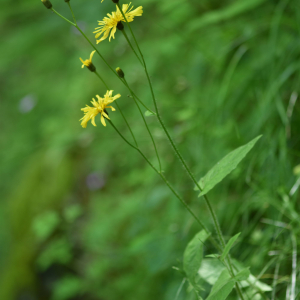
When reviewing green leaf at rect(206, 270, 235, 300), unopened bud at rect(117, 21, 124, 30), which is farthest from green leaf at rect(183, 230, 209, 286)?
unopened bud at rect(117, 21, 124, 30)

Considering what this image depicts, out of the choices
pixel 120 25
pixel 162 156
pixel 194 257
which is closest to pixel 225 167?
pixel 194 257

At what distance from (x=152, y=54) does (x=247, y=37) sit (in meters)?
0.79

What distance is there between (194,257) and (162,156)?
3.21ft

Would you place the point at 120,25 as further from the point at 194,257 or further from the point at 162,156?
the point at 162,156

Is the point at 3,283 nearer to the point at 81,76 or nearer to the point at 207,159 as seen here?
the point at 81,76

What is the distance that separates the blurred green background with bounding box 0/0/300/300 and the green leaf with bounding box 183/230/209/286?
0.05 meters

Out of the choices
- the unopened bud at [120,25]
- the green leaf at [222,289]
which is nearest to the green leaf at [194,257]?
the green leaf at [222,289]

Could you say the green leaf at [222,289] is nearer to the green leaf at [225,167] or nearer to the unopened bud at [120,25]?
the green leaf at [225,167]

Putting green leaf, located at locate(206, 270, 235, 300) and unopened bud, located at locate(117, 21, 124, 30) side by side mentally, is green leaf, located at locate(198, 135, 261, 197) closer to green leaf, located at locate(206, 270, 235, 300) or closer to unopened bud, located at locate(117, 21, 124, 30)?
green leaf, located at locate(206, 270, 235, 300)

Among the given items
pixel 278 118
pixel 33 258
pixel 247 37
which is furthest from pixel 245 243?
pixel 33 258

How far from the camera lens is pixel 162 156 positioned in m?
1.48

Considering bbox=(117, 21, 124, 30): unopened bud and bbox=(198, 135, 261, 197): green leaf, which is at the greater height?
bbox=(117, 21, 124, 30): unopened bud

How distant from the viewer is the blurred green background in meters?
0.87

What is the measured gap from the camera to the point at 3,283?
2271 millimetres
